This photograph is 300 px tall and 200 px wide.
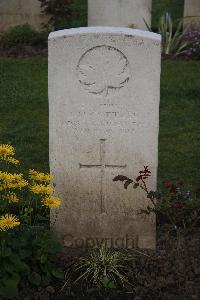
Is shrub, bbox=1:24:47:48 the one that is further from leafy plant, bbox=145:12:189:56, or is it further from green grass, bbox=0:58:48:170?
leafy plant, bbox=145:12:189:56

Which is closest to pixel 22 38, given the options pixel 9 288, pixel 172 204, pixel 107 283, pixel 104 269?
pixel 172 204

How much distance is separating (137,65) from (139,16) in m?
6.76

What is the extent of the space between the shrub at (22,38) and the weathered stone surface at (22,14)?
0.38m

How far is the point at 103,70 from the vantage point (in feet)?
13.7

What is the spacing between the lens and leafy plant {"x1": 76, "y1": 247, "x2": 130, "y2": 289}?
412 centimetres

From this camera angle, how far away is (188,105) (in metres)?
8.00

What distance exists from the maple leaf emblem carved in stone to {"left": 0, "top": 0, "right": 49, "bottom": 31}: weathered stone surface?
7.21 metres

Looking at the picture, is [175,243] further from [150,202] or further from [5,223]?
[5,223]

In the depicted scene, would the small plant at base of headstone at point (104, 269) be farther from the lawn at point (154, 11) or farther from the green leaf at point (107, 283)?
the lawn at point (154, 11)

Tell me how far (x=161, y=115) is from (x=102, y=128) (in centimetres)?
349

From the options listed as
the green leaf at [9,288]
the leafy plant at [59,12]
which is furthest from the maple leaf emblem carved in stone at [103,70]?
the leafy plant at [59,12]

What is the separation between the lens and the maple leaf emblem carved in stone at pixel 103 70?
413 centimetres

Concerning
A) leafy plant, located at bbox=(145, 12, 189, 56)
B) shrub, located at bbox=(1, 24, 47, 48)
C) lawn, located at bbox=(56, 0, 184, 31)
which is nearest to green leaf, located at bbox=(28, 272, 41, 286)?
leafy plant, located at bbox=(145, 12, 189, 56)

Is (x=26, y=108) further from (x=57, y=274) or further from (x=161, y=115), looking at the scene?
(x=57, y=274)
